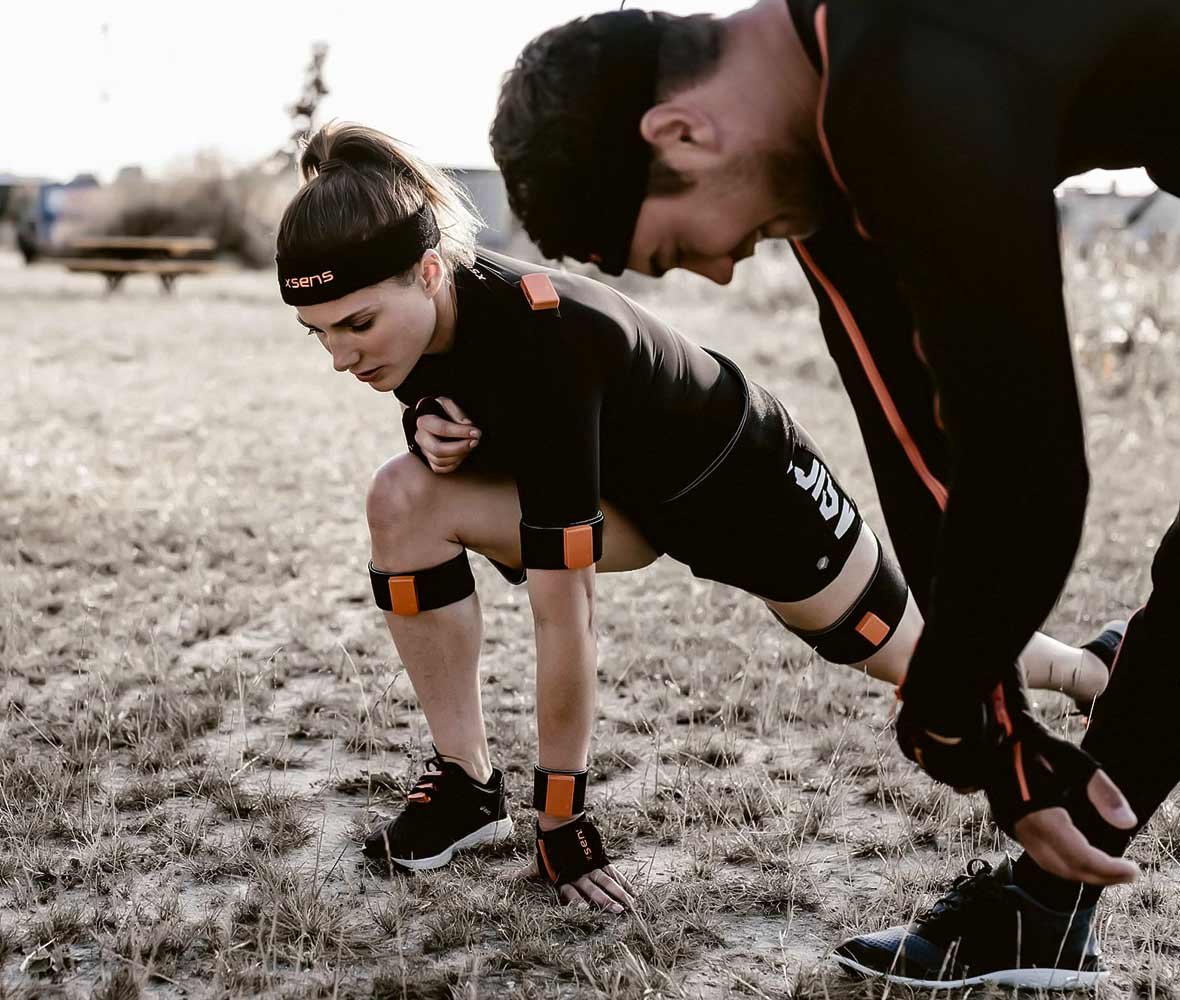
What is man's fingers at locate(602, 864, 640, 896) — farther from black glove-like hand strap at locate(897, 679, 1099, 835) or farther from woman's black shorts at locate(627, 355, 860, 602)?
black glove-like hand strap at locate(897, 679, 1099, 835)

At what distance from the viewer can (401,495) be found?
116 inches

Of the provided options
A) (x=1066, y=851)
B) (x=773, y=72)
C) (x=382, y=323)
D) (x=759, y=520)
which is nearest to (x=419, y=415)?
(x=382, y=323)

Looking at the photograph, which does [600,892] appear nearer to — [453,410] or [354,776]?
[354,776]

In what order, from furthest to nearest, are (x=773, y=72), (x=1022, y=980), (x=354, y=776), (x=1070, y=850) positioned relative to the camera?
(x=354, y=776), (x=1022, y=980), (x=1070, y=850), (x=773, y=72)

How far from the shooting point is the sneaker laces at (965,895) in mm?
2371

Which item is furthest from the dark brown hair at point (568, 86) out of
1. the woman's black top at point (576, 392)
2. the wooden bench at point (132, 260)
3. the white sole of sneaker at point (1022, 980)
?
the wooden bench at point (132, 260)

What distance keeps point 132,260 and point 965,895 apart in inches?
805

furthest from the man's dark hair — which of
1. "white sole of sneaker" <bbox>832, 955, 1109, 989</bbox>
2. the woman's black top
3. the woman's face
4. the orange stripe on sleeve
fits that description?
"white sole of sneaker" <bbox>832, 955, 1109, 989</bbox>

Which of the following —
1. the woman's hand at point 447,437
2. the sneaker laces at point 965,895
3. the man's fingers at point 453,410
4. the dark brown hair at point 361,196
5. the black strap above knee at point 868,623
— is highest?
the dark brown hair at point 361,196

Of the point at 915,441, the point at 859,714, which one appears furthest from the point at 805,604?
the point at 915,441

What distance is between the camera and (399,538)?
9.67 feet

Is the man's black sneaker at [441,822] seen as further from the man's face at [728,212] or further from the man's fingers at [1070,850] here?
the man's face at [728,212]

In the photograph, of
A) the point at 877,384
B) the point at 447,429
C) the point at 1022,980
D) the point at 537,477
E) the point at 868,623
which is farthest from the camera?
the point at 868,623

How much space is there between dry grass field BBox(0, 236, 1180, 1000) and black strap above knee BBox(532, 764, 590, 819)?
18cm
